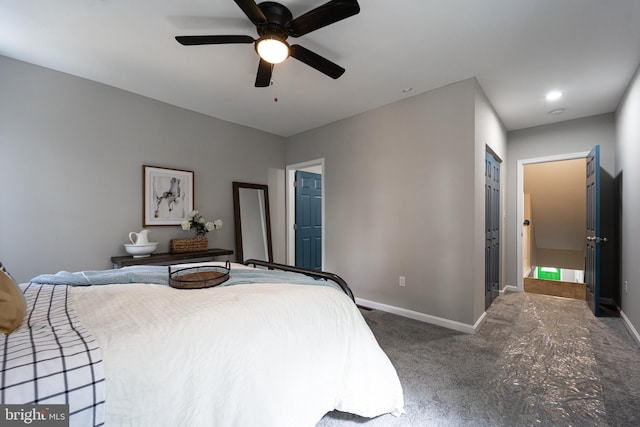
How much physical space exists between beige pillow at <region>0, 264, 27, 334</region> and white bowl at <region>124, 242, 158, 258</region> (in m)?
1.97

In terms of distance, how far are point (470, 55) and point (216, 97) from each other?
2655mm

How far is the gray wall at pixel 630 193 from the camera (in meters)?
2.57

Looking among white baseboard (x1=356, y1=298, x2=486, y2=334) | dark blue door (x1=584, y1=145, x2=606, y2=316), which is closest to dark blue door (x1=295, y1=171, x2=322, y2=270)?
white baseboard (x1=356, y1=298, x2=486, y2=334)

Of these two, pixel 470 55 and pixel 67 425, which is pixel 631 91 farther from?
pixel 67 425

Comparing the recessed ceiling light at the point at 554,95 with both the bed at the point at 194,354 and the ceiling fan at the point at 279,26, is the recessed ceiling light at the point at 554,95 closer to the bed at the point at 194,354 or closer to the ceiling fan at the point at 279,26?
the ceiling fan at the point at 279,26

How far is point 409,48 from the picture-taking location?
7.48ft

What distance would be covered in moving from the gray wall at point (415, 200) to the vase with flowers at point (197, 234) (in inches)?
66.0

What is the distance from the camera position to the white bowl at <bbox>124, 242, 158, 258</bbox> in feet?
9.34

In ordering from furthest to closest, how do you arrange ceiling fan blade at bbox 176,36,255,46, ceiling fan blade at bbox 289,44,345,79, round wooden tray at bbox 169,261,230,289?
ceiling fan blade at bbox 289,44,345,79
ceiling fan blade at bbox 176,36,255,46
round wooden tray at bbox 169,261,230,289

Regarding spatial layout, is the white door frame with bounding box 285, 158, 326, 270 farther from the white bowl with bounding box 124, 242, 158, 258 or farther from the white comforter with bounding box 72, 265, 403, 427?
the white comforter with bounding box 72, 265, 403, 427

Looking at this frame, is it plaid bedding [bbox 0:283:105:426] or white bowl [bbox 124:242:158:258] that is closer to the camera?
plaid bedding [bbox 0:283:105:426]

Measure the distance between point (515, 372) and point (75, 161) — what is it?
4.30 metres

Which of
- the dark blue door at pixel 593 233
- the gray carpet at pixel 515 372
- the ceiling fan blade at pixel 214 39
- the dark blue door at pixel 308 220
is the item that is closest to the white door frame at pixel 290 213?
the dark blue door at pixel 308 220

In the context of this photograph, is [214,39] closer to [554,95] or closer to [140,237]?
[140,237]
